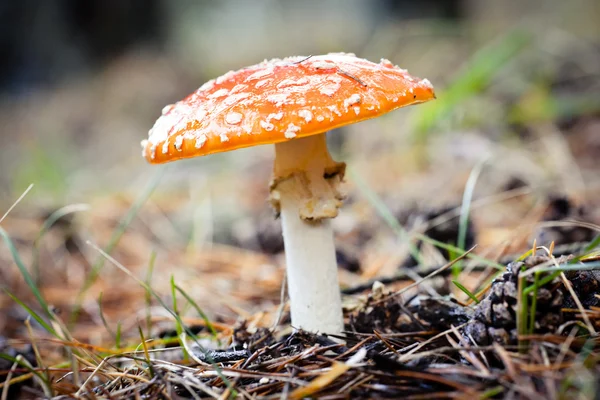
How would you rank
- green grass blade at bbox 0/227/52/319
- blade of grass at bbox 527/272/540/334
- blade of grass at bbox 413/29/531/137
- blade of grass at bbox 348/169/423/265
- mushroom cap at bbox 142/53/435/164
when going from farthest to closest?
blade of grass at bbox 413/29/531/137 → blade of grass at bbox 348/169/423/265 → green grass blade at bbox 0/227/52/319 → mushroom cap at bbox 142/53/435/164 → blade of grass at bbox 527/272/540/334

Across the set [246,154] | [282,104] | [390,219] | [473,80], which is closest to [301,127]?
[282,104]

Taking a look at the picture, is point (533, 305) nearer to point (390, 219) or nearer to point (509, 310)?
point (509, 310)

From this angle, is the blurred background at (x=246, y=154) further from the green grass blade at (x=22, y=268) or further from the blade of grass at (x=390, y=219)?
the green grass blade at (x=22, y=268)

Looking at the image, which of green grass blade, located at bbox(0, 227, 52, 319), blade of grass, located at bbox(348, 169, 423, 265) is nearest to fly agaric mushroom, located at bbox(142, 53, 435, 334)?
blade of grass, located at bbox(348, 169, 423, 265)

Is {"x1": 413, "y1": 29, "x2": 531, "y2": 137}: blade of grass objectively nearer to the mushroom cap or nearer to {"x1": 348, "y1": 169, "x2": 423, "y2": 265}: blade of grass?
{"x1": 348, "y1": 169, "x2": 423, "y2": 265}: blade of grass

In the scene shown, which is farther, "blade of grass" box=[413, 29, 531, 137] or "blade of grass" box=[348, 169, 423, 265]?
"blade of grass" box=[413, 29, 531, 137]

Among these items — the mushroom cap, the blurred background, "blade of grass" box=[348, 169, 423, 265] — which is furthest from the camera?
the blurred background

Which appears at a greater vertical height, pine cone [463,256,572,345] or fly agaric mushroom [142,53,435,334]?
fly agaric mushroom [142,53,435,334]

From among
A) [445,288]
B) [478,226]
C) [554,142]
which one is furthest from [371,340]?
[554,142]
